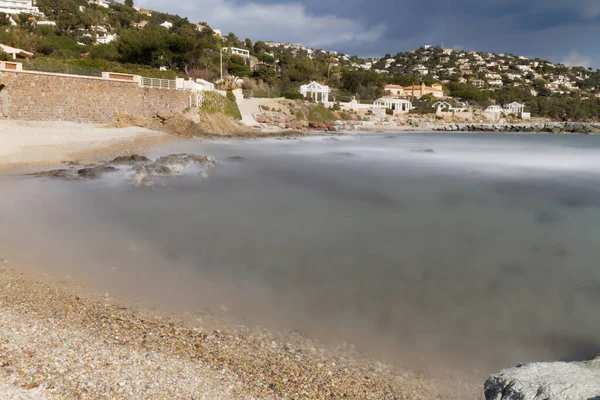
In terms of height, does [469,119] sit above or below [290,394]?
above

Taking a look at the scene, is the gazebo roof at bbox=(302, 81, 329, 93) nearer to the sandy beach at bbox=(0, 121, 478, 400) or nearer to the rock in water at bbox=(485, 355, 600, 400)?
the sandy beach at bbox=(0, 121, 478, 400)

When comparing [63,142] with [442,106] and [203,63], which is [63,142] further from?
[442,106]

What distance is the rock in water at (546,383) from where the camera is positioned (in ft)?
7.41

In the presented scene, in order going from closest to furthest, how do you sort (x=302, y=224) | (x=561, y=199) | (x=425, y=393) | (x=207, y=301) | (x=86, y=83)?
(x=425, y=393)
(x=207, y=301)
(x=302, y=224)
(x=561, y=199)
(x=86, y=83)

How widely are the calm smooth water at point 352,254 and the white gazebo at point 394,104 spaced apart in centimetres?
5570

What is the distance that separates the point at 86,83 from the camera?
22.6 m

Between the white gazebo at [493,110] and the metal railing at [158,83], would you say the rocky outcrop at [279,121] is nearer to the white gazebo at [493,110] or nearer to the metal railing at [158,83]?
the metal railing at [158,83]

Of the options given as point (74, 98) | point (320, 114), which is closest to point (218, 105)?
point (74, 98)

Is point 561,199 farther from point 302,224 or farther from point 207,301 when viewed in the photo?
point 207,301

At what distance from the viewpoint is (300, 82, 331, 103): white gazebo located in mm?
54209

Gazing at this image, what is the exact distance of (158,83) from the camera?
25844 mm

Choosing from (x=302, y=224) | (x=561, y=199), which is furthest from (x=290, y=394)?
(x=561, y=199)

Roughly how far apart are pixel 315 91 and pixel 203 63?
1427 cm

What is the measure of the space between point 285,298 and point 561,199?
1006 centimetres
